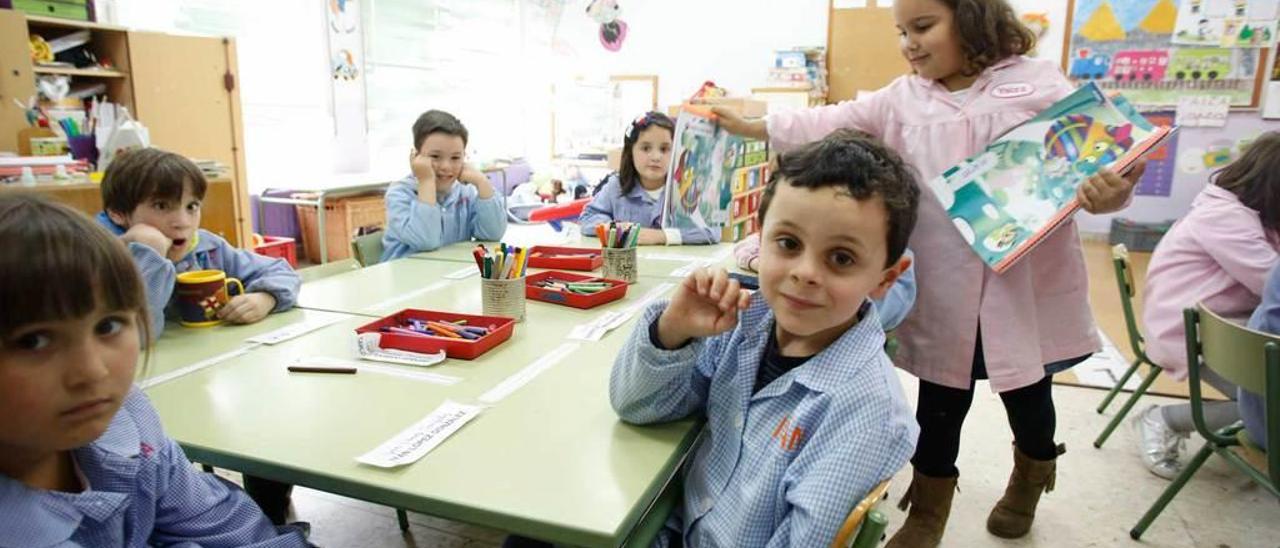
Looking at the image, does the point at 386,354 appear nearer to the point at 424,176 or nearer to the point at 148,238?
the point at 148,238

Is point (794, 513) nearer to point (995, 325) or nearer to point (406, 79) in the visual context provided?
point (995, 325)

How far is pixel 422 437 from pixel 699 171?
96 cm

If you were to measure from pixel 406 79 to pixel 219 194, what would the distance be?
2190mm

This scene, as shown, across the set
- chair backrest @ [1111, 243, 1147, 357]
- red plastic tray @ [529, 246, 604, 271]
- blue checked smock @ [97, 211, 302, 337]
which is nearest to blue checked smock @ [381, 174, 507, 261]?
red plastic tray @ [529, 246, 604, 271]

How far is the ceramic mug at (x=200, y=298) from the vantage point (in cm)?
147

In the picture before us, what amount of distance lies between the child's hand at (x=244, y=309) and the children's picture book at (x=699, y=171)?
877 mm

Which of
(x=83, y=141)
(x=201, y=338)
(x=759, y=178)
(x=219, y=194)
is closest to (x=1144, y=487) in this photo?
(x=759, y=178)

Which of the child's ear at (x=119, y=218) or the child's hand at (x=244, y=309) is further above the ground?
the child's ear at (x=119, y=218)

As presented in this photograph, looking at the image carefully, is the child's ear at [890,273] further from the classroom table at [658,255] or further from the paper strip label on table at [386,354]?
the classroom table at [658,255]

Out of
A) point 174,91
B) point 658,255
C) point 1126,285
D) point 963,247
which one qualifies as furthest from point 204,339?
point 174,91

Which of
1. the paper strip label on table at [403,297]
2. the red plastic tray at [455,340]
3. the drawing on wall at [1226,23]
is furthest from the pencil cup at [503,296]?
the drawing on wall at [1226,23]

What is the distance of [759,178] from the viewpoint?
2123mm

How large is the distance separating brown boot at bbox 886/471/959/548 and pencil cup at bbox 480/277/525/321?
98cm

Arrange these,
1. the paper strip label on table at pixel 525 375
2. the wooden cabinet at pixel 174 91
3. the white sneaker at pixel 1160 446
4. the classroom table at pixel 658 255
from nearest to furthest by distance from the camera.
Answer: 1. the paper strip label on table at pixel 525 375
2. the classroom table at pixel 658 255
3. the white sneaker at pixel 1160 446
4. the wooden cabinet at pixel 174 91
